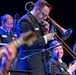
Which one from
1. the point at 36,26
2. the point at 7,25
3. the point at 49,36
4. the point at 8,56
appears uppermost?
the point at 7,25

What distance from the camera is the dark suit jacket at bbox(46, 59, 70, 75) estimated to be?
4571 mm

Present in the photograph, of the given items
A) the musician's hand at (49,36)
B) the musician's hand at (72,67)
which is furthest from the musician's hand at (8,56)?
the musician's hand at (72,67)

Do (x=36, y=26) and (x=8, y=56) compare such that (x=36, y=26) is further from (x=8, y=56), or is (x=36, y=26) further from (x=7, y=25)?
(x=8, y=56)

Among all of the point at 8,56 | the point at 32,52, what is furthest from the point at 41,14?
the point at 8,56

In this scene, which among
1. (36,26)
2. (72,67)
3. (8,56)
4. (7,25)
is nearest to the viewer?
(8,56)

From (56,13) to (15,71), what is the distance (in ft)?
12.8

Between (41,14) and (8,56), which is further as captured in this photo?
(41,14)

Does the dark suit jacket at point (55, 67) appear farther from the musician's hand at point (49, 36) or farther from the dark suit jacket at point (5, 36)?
the musician's hand at point (49, 36)

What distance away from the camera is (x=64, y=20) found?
7258 mm

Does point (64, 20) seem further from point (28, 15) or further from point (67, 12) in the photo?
point (28, 15)

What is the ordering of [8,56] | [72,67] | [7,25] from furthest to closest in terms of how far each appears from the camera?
1. [72,67]
2. [7,25]
3. [8,56]

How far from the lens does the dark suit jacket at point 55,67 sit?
4.57 meters

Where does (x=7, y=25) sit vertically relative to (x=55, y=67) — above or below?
above

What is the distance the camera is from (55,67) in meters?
4.71
